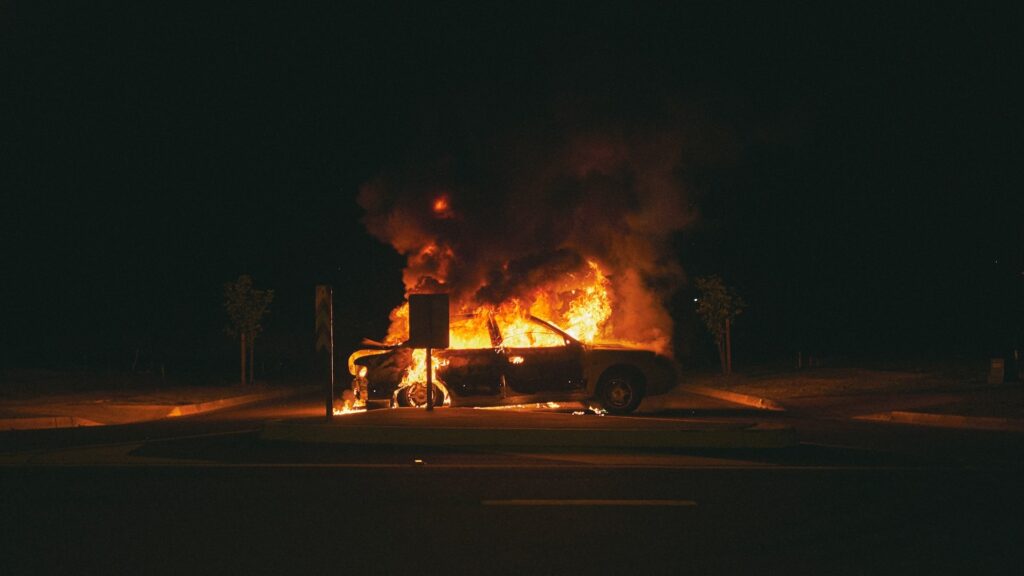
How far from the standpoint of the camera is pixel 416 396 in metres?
17.2

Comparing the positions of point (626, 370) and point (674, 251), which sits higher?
point (674, 251)

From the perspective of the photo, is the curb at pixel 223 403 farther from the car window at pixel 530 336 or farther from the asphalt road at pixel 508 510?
the asphalt road at pixel 508 510

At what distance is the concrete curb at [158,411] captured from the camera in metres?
19.2

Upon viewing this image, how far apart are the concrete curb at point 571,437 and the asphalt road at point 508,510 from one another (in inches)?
18.9

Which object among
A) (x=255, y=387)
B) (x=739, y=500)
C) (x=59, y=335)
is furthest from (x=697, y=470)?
(x=59, y=335)

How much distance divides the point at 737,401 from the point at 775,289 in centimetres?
3672

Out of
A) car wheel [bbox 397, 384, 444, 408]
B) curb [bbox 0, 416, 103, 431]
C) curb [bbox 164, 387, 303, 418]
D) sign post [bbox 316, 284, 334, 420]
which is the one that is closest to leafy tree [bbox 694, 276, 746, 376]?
curb [bbox 164, 387, 303, 418]

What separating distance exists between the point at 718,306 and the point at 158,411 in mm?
19250

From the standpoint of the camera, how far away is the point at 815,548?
7.44m

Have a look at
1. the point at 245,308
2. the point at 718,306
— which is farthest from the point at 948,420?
the point at 245,308

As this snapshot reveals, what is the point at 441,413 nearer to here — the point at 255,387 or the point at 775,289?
the point at 255,387

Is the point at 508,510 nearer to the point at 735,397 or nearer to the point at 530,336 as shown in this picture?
the point at 530,336

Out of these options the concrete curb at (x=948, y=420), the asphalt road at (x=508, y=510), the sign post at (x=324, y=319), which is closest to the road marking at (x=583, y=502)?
the asphalt road at (x=508, y=510)

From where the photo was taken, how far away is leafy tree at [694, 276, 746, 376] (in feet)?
113
